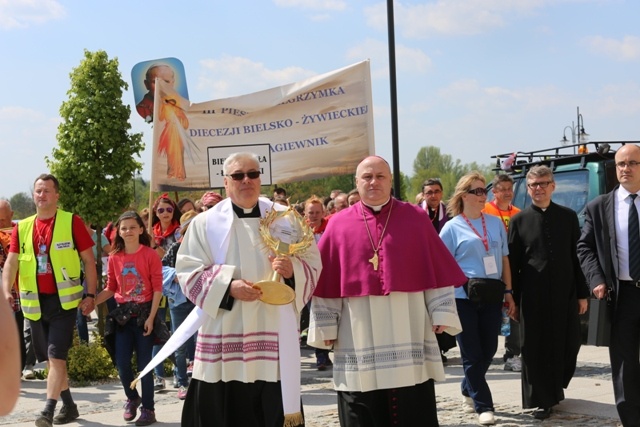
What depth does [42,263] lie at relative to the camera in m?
8.37

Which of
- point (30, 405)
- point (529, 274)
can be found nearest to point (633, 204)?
point (529, 274)

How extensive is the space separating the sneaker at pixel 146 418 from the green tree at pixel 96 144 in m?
7.31

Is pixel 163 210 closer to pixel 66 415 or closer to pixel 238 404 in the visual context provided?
pixel 66 415

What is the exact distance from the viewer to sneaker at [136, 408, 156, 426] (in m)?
8.21

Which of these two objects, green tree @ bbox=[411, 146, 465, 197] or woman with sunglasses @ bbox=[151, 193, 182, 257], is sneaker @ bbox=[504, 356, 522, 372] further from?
green tree @ bbox=[411, 146, 465, 197]

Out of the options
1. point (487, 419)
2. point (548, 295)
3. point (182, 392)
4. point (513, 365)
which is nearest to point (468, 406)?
point (487, 419)

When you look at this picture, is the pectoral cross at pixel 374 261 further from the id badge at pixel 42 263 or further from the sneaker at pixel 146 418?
the id badge at pixel 42 263

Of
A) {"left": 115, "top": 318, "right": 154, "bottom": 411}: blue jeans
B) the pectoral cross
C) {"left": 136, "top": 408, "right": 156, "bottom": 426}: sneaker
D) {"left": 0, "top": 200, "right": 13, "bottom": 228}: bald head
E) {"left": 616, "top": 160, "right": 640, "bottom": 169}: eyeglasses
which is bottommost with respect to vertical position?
{"left": 136, "top": 408, "right": 156, "bottom": 426}: sneaker

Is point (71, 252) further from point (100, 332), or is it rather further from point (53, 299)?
point (100, 332)

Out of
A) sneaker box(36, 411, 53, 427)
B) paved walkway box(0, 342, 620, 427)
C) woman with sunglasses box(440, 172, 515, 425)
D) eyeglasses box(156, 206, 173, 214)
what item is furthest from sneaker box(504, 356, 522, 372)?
sneaker box(36, 411, 53, 427)

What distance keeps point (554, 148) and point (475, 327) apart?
6250 mm

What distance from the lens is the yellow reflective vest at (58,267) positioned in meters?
8.32

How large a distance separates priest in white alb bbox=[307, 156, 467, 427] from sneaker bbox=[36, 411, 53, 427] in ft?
9.91

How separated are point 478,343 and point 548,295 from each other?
0.73 meters
